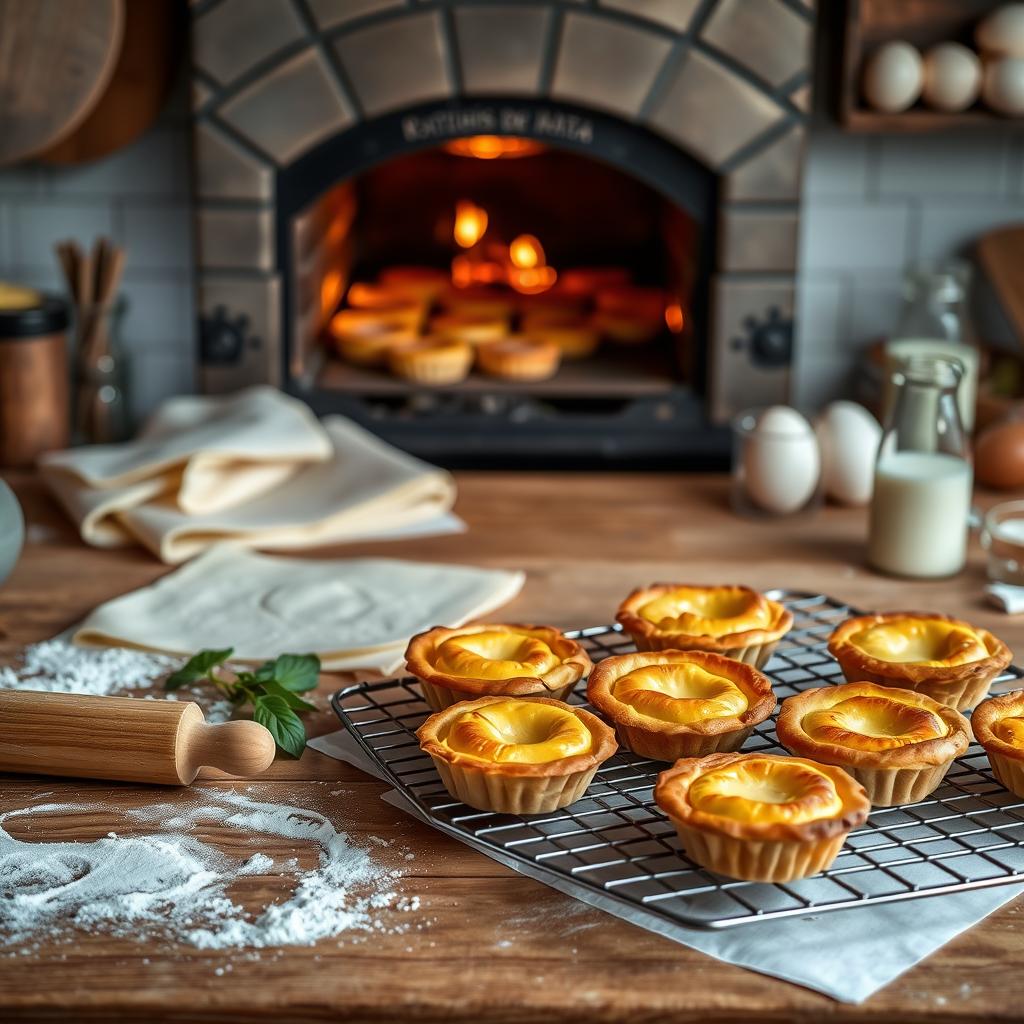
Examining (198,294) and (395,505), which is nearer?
(395,505)

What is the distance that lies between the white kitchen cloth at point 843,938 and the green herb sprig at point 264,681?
357 millimetres

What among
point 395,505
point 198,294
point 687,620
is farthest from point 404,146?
point 687,620

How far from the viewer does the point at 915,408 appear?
1.69 metres

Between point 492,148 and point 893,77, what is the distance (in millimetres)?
701

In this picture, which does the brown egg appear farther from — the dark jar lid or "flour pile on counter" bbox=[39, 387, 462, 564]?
the dark jar lid

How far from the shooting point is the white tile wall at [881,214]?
8.02ft

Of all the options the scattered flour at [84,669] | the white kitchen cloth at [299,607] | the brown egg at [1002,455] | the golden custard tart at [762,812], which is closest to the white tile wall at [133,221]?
the white kitchen cloth at [299,607]

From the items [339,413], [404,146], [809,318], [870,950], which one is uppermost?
[404,146]

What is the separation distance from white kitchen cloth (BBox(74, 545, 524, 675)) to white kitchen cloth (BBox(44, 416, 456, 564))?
58 millimetres

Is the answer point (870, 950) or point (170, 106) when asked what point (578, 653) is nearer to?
point (870, 950)

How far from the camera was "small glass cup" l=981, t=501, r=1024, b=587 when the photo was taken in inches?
65.5

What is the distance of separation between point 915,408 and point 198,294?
1.13 m

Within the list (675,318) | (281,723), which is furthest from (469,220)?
(281,723)

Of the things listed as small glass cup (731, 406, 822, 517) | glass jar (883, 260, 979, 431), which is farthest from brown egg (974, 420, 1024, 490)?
small glass cup (731, 406, 822, 517)
